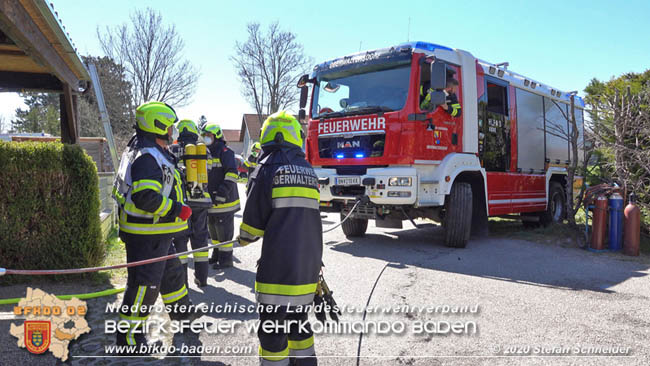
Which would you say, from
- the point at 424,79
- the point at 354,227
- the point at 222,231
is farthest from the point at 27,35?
the point at 354,227

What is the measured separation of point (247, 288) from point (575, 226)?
261 inches

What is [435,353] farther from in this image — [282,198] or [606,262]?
[606,262]

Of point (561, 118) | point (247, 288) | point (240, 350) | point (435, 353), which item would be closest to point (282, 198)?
point (240, 350)

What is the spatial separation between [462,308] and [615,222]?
14.7 feet

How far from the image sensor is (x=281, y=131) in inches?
109

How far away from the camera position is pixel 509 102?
27.5 feet

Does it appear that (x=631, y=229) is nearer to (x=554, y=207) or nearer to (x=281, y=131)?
(x=554, y=207)

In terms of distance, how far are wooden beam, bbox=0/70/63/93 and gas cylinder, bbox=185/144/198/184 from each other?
11.0 ft

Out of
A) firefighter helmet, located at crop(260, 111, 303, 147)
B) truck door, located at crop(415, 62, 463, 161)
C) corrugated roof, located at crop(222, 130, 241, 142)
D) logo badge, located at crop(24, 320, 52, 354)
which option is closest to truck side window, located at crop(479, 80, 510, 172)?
truck door, located at crop(415, 62, 463, 161)

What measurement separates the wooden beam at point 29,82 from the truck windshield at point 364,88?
4117mm

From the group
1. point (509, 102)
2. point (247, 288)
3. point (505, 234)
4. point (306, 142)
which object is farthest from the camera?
point (505, 234)

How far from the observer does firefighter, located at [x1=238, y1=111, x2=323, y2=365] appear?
258 cm

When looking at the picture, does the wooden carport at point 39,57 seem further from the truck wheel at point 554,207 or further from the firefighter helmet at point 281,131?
the truck wheel at point 554,207

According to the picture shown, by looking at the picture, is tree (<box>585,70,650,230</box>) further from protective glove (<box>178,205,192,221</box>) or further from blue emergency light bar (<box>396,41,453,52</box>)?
protective glove (<box>178,205,192,221</box>)
